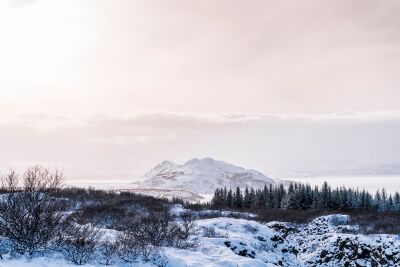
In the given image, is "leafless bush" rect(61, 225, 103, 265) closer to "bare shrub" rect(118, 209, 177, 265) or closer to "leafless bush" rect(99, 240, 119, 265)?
"leafless bush" rect(99, 240, 119, 265)

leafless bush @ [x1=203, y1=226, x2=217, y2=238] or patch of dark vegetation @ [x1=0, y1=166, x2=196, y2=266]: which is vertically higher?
patch of dark vegetation @ [x1=0, y1=166, x2=196, y2=266]

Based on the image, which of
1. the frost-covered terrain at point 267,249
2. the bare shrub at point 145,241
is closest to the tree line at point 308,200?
the frost-covered terrain at point 267,249

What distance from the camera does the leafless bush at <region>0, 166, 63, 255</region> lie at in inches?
668

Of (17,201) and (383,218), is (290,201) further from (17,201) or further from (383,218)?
(17,201)

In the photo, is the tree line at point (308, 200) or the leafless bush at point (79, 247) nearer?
the leafless bush at point (79, 247)

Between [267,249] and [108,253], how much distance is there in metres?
16.1

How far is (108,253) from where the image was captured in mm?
17438

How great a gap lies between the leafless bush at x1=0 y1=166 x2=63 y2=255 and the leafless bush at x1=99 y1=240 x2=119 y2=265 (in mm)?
2262

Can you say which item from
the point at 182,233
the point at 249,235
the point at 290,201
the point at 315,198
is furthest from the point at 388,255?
the point at 315,198

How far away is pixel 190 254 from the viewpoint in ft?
67.3

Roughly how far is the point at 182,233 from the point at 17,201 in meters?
11.5

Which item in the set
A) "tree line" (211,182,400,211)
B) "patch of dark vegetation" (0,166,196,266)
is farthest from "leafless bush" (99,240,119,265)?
"tree line" (211,182,400,211)

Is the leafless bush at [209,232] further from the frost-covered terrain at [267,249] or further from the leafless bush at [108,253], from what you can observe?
the leafless bush at [108,253]

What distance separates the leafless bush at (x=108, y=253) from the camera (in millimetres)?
17219
